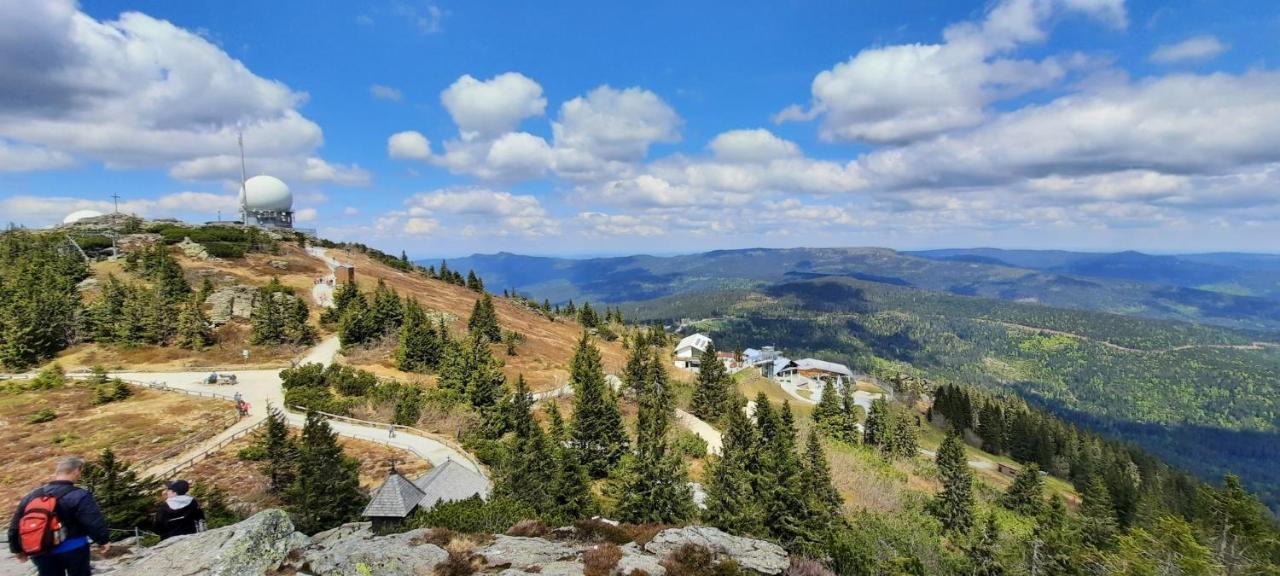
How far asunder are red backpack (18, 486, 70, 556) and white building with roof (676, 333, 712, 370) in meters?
75.5

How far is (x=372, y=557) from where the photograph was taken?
917cm

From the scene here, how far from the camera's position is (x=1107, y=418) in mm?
192750

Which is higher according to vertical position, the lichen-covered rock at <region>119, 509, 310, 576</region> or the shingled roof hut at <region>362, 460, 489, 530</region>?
the lichen-covered rock at <region>119, 509, 310, 576</region>

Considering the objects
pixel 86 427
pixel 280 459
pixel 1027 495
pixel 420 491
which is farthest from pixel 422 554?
pixel 1027 495

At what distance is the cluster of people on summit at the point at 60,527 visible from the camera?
682 cm

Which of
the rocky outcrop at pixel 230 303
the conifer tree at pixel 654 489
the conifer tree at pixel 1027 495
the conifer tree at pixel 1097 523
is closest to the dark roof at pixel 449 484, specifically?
the conifer tree at pixel 654 489

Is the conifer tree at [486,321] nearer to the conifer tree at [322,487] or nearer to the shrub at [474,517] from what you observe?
the conifer tree at [322,487]

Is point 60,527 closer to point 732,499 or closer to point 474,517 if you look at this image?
point 474,517

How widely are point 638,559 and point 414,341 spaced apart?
35.2 m

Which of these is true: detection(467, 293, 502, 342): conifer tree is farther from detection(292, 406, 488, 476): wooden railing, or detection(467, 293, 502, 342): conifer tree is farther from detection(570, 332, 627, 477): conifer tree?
detection(570, 332, 627, 477): conifer tree

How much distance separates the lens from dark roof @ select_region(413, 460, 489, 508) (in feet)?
65.0

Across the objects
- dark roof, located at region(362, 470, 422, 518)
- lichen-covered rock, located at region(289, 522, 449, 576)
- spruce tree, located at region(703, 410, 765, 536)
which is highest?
lichen-covered rock, located at region(289, 522, 449, 576)

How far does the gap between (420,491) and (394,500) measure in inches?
50.2

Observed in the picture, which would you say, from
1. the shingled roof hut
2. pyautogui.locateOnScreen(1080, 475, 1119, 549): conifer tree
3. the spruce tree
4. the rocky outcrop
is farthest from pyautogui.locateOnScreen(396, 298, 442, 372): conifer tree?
pyautogui.locateOnScreen(1080, 475, 1119, 549): conifer tree
